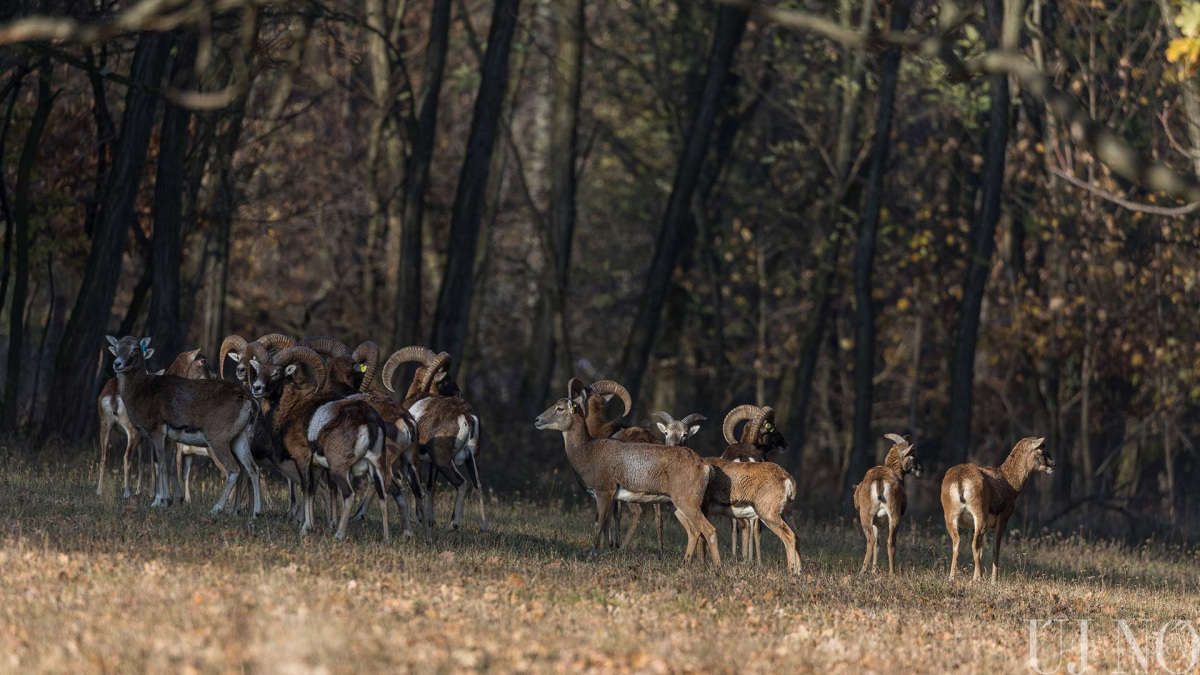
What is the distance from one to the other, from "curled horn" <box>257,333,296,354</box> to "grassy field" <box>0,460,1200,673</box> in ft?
6.04

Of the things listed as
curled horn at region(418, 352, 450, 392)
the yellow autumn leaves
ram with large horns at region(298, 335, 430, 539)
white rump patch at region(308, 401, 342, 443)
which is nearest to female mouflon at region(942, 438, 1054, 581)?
ram with large horns at region(298, 335, 430, 539)

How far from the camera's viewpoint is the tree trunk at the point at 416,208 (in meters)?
26.6

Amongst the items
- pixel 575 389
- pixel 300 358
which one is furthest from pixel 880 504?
pixel 300 358

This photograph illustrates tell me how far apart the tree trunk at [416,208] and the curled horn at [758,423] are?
934 cm

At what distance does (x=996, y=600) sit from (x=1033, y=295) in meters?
19.4

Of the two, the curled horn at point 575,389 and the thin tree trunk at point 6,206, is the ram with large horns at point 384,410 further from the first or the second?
the thin tree trunk at point 6,206

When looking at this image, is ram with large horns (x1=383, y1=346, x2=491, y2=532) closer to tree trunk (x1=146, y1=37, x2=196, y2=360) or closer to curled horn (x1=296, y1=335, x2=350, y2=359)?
curled horn (x1=296, y1=335, x2=350, y2=359)

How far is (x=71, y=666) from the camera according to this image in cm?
844

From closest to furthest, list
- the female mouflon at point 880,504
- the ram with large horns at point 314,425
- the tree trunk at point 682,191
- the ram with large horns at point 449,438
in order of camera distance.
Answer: the ram with large horns at point 314,425 < the female mouflon at point 880,504 < the ram with large horns at point 449,438 < the tree trunk at point 682,191

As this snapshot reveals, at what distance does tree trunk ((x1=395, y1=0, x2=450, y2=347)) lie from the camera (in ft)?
87.4

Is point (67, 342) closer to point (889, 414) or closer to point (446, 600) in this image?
point (446, 600)

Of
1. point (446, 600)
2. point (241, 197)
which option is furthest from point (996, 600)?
point (241, 197)

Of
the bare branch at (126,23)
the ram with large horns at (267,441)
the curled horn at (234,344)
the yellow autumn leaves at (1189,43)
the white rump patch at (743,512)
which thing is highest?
the yellow autumn leaves at (1189,43)

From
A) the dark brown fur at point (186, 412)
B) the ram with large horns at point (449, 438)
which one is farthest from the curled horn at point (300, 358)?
the ram with large horns at point (449, 438)
